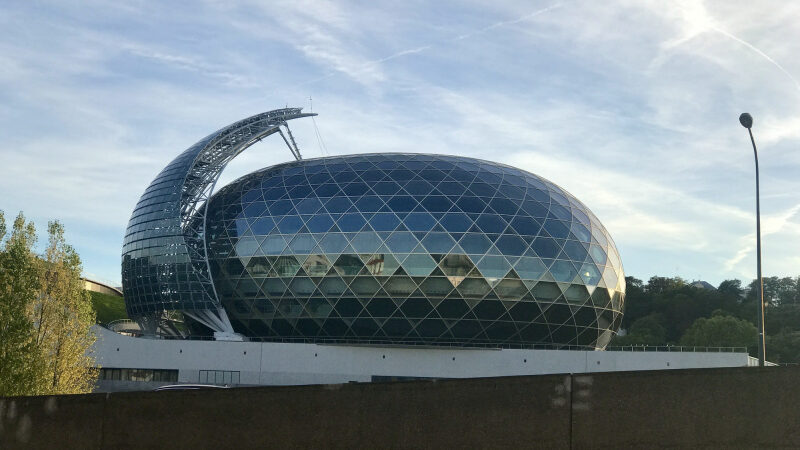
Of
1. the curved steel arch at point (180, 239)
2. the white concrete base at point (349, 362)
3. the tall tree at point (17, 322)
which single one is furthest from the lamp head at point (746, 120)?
the curved steel arch at point (180, 239)

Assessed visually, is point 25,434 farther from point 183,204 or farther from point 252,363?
point 183,204

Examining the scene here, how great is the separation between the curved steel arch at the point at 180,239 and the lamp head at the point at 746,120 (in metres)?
37.6

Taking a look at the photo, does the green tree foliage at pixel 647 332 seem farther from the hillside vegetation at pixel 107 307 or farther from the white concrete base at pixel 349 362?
the hillside vegetation at pixel 107 307

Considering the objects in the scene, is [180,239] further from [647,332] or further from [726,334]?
[647,332]

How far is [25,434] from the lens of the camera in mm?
9523

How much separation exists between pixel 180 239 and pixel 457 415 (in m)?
49.6

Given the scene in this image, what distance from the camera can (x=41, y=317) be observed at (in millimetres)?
28547

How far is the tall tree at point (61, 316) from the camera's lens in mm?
28438

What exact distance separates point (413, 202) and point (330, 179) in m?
6.83

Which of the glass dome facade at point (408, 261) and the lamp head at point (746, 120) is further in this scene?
the glass dome facade at point (408, 261)

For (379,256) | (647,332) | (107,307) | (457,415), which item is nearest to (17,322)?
(457,415)

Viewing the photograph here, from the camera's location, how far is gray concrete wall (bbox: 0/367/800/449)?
29.7ft

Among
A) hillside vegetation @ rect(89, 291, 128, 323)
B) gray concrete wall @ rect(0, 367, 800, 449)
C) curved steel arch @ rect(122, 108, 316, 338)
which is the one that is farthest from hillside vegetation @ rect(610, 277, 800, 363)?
gray concrete wall @ rect(0, 367, 800, 449)

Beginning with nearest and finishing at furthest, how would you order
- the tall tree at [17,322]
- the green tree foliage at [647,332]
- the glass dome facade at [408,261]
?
the tall tree at [17,322] < the glass dome facade at [408,261] < the green tree foliage at [647,332]
